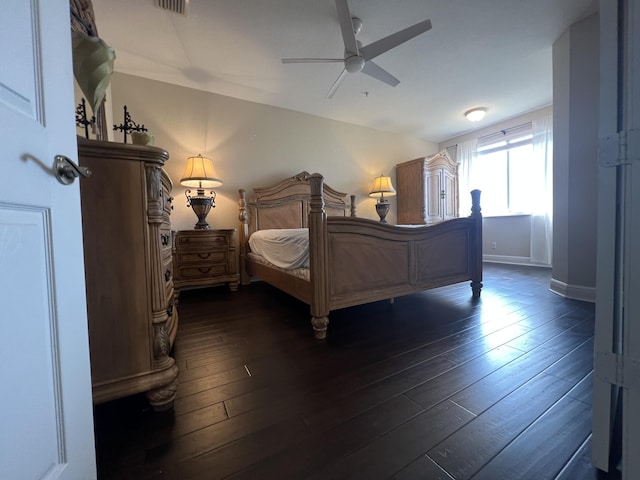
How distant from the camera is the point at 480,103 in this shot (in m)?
3.74

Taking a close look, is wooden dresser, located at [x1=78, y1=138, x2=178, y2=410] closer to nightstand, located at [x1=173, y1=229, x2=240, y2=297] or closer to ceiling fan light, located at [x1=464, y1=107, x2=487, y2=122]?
nightstand, located at [x1=173, y1=229, x2=240, y2=297]

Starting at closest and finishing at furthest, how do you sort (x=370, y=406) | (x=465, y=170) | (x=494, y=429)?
(x=494, y=429)
(x=370, y=406)
(x=465, y=170)

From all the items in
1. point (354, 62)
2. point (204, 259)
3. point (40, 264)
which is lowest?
point (204, 259)

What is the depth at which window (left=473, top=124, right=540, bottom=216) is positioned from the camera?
4180mm

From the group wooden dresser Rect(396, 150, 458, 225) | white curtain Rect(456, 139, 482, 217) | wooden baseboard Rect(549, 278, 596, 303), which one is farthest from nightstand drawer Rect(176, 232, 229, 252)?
white curtain Rect(456, 139, 482, 217)

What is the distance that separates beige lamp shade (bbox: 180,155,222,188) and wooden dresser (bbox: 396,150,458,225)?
3364 mm

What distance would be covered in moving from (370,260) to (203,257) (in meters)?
1.93

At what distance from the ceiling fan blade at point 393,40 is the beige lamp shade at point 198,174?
1.95 m

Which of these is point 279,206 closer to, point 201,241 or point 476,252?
point 201,241

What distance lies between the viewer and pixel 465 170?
4.93 metres

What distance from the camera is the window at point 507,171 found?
4180 millimetres

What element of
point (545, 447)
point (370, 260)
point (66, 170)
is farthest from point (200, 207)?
point (545, 447)

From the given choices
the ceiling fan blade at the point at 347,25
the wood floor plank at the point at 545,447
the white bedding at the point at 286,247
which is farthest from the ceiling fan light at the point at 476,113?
the wood floor plank at the point at 545,447

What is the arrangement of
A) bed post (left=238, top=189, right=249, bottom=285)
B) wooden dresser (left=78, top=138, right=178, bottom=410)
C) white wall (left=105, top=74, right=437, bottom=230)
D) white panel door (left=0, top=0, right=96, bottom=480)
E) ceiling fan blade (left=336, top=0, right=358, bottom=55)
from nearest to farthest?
white panel door (left=0, top=0, right=96, bottom=480) → wooden dresser (left=78, top=138, right=178, bottom=410) → ceiling fan blade (left=336, top=0, right=358, bottom=55) → white wall (left=105, top=74, right=437, bottom=230) → bed post (left=238, top=189, right=249, bottom=285)
